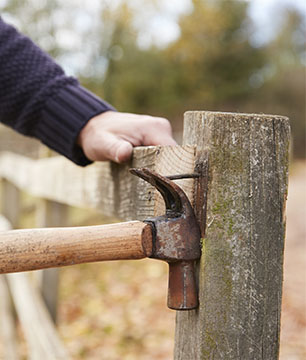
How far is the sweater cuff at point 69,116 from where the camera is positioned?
3.83 ft

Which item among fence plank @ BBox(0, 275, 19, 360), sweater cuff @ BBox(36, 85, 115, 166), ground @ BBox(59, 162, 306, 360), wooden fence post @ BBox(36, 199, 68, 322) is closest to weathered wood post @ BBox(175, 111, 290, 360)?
sweater cuff @ BBox(36, 85, 115, 166)

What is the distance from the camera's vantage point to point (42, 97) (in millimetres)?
1220

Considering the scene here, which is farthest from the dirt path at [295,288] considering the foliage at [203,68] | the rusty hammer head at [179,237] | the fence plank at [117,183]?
the foliage at [203,68]

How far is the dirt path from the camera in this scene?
3.29 meters

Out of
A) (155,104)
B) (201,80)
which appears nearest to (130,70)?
(155,104)

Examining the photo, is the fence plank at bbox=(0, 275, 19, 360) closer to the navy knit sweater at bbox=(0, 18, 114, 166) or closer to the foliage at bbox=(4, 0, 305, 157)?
the navy knit sweater at bbox=(0, 18, 114, 166)

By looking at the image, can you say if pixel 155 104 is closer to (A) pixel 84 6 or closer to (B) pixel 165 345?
(A) pixel 84 6

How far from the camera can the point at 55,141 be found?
124cm

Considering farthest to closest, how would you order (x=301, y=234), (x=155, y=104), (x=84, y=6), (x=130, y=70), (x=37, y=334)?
(x=155, y=104), (x=130, y=70), (x=84, y=6), (x=301, y=234), (x=37, y=334)

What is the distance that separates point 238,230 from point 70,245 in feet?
0.92

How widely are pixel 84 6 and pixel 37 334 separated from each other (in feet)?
41.6

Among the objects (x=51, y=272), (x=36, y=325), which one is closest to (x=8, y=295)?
(x=51, y=272)

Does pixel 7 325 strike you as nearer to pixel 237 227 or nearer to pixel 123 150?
pixel 123 150

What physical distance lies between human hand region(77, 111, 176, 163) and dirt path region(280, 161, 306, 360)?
2.71m
